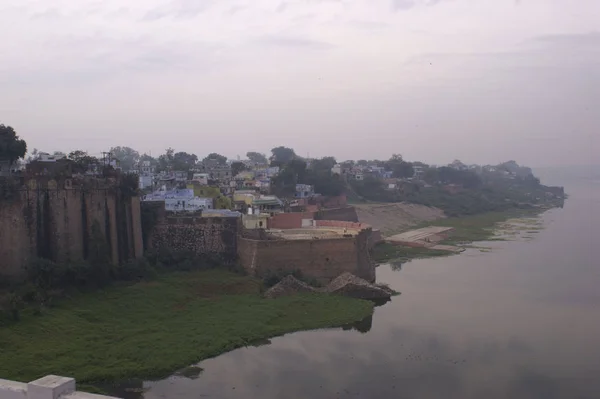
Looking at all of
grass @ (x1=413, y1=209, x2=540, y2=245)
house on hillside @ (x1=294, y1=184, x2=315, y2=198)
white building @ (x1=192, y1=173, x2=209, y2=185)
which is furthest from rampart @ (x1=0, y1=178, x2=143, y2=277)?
grass @ (x1=413, y1=209, x2=540, y2=245)

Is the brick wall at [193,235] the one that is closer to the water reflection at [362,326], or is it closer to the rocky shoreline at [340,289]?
the rocky shoreline at [340,289]

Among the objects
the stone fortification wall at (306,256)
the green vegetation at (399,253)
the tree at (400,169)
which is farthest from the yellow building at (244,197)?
the tree at (400,169)

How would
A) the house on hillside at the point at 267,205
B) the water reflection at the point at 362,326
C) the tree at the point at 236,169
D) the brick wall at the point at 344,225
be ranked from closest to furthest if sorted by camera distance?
the water reflection at the point at 362,326 < the brick wall at the point at 344,225 < the house on hillside at the point at 267,205 < the tree at the point at 236,169

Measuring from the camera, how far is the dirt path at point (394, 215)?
3991 centimetres

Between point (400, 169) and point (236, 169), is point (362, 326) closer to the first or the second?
point (236, 169)

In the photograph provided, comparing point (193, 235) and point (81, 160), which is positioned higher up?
point (81, 160)

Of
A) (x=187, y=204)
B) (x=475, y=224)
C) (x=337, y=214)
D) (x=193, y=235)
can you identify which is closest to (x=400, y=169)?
(x=475, y=224)

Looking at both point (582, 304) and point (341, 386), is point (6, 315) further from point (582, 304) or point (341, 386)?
point (582, 304)

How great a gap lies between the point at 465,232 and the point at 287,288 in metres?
24.0

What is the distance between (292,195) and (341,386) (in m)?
26.6

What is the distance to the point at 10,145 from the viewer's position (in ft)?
71.7

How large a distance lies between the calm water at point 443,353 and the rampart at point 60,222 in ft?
20.7

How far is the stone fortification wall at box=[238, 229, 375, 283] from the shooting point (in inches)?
795

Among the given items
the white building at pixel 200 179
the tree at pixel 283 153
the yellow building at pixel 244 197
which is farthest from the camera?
the tree at pixel 283 153
